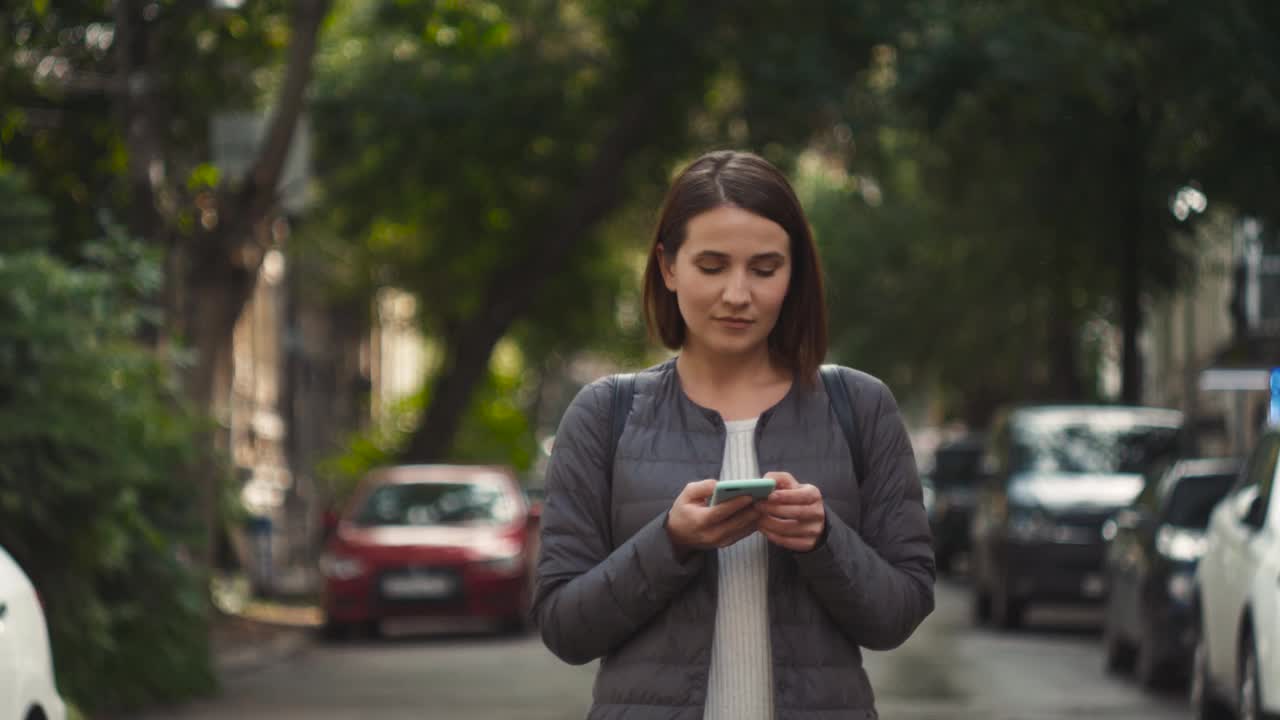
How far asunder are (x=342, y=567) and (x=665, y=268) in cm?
1814

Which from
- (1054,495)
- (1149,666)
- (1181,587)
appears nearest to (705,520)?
(1181,587)

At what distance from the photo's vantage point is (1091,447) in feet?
73.3

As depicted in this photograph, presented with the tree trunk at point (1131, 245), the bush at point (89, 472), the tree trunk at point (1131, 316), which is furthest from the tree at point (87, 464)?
the tree trunk at point (1131, 316)

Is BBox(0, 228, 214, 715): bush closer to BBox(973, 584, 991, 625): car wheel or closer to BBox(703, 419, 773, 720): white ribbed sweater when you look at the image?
BBox(703, 419, 773, 720): white ribbed sweater

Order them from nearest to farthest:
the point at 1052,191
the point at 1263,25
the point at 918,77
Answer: the point at 1263,25 < the point at 918,77 < the point at 1052,191

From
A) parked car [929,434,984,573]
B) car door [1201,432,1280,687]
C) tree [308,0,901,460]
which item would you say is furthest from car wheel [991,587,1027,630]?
parked car [929,434,984,573]

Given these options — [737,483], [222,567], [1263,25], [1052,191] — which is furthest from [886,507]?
[222,567]

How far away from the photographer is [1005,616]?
2180cm

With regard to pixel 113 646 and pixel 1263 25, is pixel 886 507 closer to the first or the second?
pixel 113 646

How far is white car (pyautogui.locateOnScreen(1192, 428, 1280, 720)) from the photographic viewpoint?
10047 millimetres

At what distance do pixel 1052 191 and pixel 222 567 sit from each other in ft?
38.0

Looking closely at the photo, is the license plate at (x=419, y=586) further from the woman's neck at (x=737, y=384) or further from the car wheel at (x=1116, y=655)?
the woman's neck at (x=737, y=384)

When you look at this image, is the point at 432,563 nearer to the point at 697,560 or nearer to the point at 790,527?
the point at 697,560

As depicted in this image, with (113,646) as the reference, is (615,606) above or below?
above
